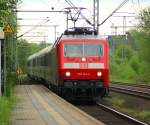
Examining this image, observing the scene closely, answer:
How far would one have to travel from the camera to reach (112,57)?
84500mm

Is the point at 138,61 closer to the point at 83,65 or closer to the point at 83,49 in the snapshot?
the point at 83,49

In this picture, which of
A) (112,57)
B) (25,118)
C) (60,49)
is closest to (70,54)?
(60,49)

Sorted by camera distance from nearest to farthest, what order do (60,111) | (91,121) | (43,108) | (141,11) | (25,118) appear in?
(91,121) → (25,118) → (60,111) → (43,108) → (141,11)

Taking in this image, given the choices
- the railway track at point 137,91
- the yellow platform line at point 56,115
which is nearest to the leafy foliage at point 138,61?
the railway track at point 137,91

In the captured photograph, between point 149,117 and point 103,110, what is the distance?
153 inches

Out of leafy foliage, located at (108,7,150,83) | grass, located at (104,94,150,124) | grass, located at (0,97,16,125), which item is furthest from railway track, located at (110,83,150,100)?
leafy foliage, located at (108,7,150,83)

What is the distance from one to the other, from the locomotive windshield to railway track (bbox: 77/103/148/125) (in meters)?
2.38

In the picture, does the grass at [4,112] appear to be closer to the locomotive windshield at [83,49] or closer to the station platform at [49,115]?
the station platform at [49,115]

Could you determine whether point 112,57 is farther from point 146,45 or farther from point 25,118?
point 25,118

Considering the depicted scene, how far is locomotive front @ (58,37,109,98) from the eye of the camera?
26.3 metres

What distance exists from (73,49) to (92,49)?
2.87ft

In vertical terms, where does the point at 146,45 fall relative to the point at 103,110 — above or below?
above

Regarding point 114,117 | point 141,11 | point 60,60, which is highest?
point 141,11

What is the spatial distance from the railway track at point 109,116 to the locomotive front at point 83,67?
0.82m
